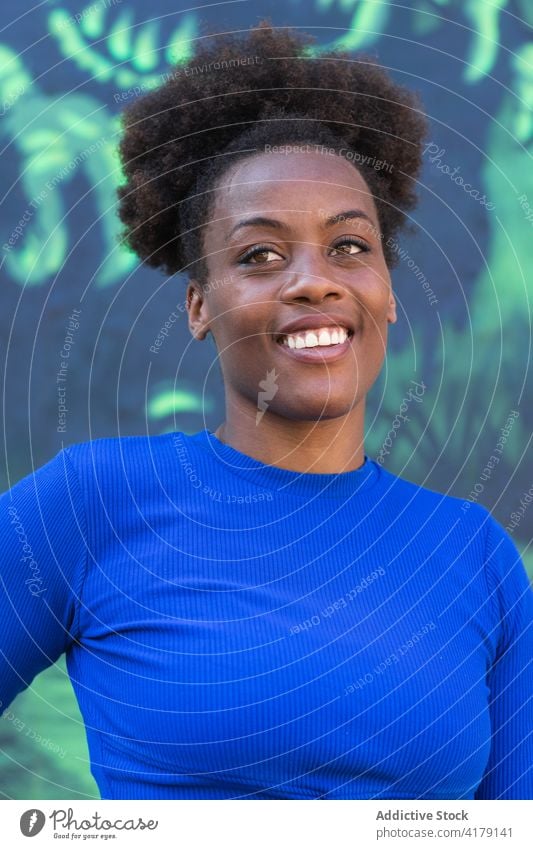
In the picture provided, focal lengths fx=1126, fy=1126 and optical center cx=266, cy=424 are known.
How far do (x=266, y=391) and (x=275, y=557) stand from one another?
Answer: 0.24 meters

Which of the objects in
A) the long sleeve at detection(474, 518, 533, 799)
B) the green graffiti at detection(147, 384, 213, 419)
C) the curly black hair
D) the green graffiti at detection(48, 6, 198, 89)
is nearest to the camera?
the long sleeve at detection(474, 518, 533, 799)

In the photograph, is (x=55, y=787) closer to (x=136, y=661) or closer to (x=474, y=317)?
(x=136, y=661)

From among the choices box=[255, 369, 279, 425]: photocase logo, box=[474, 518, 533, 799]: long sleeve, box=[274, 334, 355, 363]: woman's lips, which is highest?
box=[274, 334, 355, 363]: woman's lips

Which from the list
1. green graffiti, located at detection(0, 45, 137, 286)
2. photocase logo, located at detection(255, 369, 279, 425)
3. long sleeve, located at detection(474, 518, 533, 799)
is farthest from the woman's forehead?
green graffiti, located at detection(0, 45, 137, 286)

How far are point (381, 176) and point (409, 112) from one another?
6.5 inches

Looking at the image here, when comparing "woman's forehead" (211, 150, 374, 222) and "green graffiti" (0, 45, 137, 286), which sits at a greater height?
"green graffiti" (0, 45, 137, 286)

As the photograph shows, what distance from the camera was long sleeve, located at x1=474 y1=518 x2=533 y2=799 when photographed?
163 centimetres

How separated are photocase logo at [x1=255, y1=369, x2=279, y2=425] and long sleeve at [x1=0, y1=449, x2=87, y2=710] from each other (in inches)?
11.5

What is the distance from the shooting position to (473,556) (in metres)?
1.65

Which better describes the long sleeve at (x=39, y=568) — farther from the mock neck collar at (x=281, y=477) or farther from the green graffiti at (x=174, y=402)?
the green graffiti at (x=174, y=402)

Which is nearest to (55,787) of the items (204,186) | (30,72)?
(204,186)

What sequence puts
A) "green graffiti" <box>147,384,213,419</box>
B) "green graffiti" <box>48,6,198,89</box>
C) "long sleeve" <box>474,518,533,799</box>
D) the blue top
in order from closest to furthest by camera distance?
1. the blue top
2. "long sleeve" <box>474,518,533,799</box>
3. "green graffiti" <box>48,6,198,89</box>
4. "green graffiti" <box>147,384,213,419</box>

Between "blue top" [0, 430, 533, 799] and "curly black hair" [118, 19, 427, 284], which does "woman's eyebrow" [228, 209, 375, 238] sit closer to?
"curly black hair" [118, 19, 427, 284]
